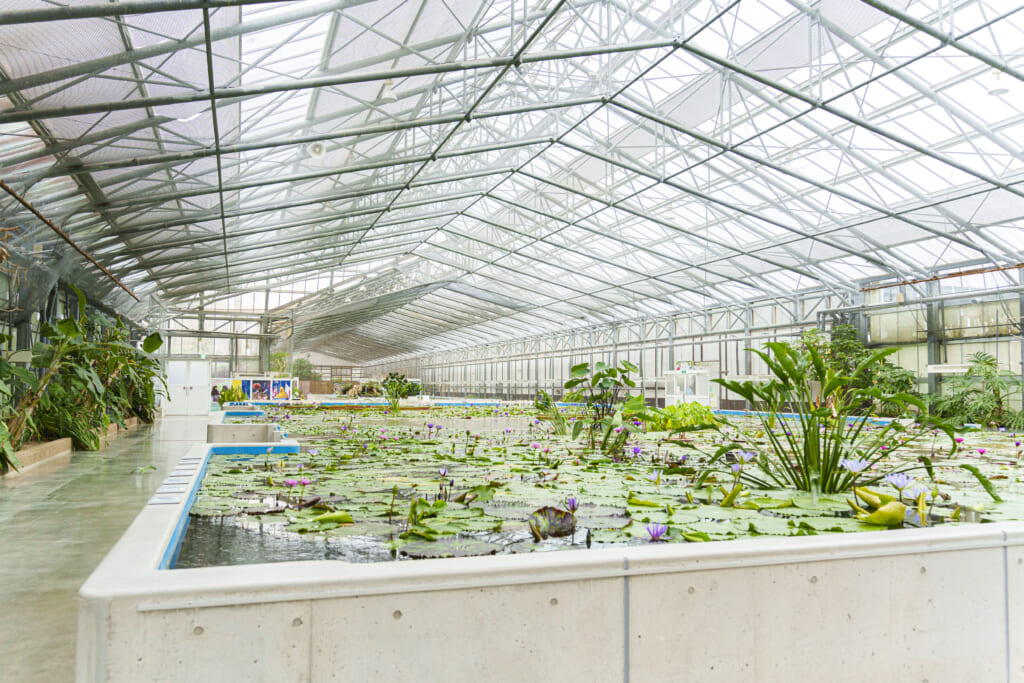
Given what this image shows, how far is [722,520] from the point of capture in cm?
214

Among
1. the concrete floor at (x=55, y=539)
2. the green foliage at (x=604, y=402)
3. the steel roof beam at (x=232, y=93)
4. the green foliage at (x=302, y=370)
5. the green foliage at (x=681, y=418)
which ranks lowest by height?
the concrete floor at (x=55, y=539)

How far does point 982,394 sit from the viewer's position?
1205 cm

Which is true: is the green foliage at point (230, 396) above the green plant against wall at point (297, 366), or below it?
below

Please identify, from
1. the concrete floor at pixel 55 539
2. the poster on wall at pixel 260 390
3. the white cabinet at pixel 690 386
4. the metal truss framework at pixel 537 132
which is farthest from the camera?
the poster on wall at pixel 260 390

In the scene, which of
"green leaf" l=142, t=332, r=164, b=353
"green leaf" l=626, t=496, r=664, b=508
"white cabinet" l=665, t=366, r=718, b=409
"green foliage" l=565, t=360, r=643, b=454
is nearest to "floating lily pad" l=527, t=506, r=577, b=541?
"green leaf" l=626, t=496, r=664, b=508

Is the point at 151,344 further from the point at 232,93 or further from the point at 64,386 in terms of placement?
the point at 232,93

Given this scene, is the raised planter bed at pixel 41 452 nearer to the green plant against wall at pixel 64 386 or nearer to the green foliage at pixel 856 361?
the green plant against wall at pixel 64 386

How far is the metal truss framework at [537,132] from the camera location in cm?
606

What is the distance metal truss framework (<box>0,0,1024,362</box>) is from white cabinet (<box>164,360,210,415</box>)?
6.04ft

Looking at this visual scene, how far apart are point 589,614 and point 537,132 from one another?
1121 cm

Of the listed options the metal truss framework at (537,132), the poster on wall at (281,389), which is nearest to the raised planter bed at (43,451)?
the metal truss framework at (537,132)

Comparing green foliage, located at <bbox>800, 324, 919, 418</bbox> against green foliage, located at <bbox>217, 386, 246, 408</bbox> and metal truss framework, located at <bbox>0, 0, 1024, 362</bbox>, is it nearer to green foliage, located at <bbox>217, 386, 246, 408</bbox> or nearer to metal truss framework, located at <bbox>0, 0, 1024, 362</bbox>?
metal truss framework, located at <bbox>0, 0, 1024, 362</bbox>

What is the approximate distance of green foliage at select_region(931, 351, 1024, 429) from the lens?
455 inches

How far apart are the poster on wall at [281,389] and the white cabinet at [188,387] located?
6.49m
